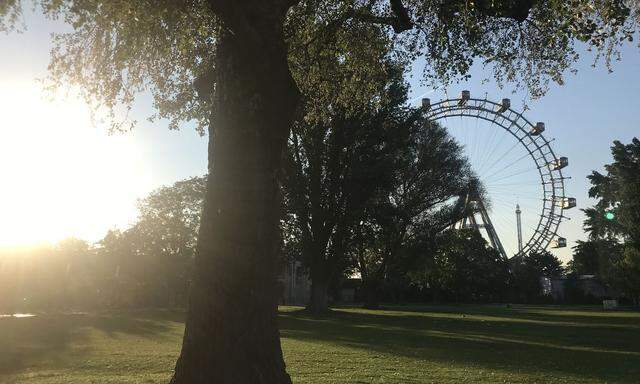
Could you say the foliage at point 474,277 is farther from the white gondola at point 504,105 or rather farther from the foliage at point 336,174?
the foliage at point 336,174

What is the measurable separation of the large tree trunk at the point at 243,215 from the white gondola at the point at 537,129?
52678mm

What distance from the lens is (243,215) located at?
6887 millimetres

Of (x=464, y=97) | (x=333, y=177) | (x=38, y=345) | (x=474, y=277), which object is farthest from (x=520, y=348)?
(x=474, y=277)

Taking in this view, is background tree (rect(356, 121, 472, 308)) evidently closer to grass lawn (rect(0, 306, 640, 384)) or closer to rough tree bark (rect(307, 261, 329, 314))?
rough tree bark (rect(307, 261, 329, 314))

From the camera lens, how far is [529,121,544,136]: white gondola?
182ft

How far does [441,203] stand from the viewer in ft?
148

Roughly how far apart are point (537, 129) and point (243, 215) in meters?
53.8

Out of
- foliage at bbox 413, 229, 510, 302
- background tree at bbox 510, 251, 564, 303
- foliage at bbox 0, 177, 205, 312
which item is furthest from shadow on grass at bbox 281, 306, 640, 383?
background tree at bbox 510, 251, 564, 303

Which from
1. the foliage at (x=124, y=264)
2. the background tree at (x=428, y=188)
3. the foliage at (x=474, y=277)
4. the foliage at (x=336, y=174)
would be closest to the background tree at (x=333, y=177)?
the foliage at (x=336, y=174)

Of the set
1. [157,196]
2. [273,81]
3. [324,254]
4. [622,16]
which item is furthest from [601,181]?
[273,81]

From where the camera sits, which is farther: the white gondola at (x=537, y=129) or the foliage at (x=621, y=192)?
the white gondola at (x=537, y=129)

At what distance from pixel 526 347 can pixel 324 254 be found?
20.4 m

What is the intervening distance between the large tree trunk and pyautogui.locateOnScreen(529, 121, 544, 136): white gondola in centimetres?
5268

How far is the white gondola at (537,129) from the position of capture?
182ft
